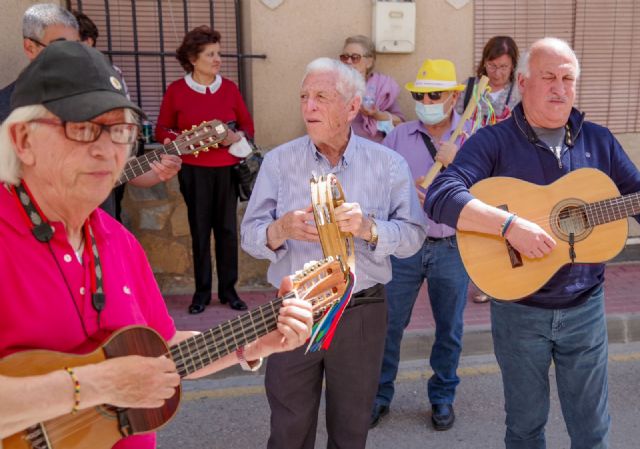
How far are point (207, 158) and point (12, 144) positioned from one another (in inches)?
153

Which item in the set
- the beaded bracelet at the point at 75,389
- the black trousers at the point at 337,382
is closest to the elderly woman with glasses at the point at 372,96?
the black trousers at the point at 337,382

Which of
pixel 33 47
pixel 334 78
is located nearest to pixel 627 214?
pixel 334 78

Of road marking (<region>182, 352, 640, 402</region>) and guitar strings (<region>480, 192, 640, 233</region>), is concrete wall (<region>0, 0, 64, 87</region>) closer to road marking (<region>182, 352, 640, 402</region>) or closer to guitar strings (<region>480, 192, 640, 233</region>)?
road marking (<region>182, 352, 640, 402</region>)

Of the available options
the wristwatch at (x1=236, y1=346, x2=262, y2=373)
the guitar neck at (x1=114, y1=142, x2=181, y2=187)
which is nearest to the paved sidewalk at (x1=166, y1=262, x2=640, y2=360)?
the guitar neck at (x1=114, y1=142, x2=181, y2=187)

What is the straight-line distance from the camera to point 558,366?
303 cm

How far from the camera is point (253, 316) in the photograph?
81.8 inches

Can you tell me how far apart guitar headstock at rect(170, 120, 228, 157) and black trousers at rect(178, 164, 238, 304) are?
1213mm

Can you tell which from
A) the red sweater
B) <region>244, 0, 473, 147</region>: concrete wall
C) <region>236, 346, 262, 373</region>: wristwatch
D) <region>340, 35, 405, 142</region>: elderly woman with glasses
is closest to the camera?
<region>236, 346, 262, 373</region>: wristwatch

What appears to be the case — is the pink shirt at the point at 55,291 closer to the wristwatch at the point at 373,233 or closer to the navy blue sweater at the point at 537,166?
the wristwatch at the point at 373,233

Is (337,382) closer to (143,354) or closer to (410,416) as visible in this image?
(143,354)

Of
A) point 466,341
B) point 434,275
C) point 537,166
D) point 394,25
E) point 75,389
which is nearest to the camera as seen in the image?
point 75,389

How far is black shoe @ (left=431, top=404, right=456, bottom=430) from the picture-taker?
163 inches

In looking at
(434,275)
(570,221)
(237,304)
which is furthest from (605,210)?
(237,304)

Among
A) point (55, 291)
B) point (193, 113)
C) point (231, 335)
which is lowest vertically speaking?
point (231, 335)
